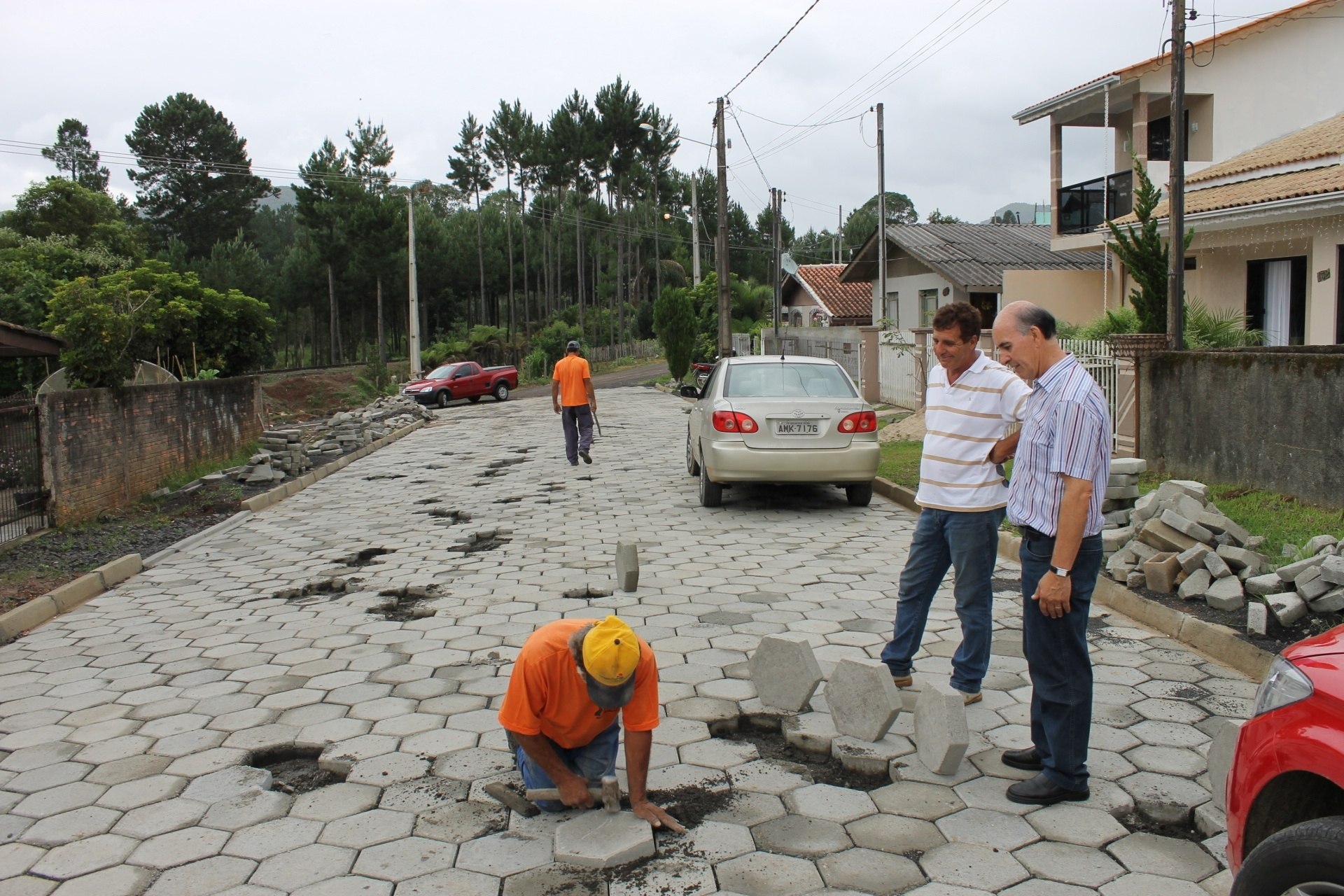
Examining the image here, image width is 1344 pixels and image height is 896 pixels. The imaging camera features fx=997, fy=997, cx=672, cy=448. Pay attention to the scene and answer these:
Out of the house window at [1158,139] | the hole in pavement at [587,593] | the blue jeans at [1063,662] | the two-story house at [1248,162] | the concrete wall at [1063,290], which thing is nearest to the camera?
the blue jeans at [1063,662]

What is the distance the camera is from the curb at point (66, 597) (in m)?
6.69

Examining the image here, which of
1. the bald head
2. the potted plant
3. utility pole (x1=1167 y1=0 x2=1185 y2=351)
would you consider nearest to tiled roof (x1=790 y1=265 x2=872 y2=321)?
the potted plant

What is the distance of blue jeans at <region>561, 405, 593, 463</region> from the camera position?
14.2 meters

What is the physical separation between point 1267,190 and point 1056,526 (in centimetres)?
1488

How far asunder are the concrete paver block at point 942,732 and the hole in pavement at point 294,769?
240 cm

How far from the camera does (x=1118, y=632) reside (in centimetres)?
595

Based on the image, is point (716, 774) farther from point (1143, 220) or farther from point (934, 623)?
point (1143, 220)

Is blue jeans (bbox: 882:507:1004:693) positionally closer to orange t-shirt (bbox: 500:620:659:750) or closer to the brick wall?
orange t-shirt (bbox: 500:620:659:750)

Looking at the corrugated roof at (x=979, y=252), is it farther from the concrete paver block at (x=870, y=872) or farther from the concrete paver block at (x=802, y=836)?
the concrete paver block at (x=870, y=872)

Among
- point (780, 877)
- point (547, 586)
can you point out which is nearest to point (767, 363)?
point (547, 586)

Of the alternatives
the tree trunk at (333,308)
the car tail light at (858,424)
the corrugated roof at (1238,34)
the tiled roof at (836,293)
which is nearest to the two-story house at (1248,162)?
the corrugated roof at (1238,34)

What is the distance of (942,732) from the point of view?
155 inches

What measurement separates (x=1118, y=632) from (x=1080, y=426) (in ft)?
9.69

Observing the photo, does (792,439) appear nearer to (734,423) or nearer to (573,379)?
(734,423)
